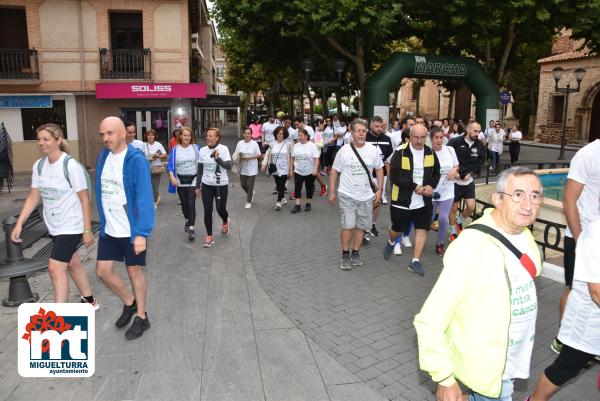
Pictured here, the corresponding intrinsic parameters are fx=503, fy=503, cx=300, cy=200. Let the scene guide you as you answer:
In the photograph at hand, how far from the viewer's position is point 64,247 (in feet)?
15.0

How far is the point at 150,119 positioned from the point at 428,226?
51.5ft

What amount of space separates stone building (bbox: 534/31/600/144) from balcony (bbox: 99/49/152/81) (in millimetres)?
23536

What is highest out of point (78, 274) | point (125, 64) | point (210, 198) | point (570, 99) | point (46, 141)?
point (125, 64)

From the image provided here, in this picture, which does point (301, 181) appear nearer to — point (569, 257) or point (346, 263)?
point (346, 263)

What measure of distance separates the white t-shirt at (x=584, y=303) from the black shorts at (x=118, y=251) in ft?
11.1

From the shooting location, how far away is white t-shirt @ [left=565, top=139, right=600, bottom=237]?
386 cm

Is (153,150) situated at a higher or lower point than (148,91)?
lower

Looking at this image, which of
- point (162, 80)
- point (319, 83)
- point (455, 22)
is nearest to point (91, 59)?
point (162, 80)

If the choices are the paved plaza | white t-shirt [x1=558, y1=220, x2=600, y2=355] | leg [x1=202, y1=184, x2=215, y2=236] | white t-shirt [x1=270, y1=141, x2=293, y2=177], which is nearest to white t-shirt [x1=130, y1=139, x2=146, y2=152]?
leg [x1=202, y1=184, x2=215, y2=236]

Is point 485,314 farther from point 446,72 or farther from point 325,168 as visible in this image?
point 446,72

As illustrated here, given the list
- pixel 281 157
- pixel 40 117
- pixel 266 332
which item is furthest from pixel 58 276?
pixel 40 117

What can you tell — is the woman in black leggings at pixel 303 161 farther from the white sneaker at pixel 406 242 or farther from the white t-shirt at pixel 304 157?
the white sneaker at pixel 406 242

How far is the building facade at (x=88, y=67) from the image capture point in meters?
18.5

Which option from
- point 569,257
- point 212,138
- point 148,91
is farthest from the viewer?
point 148,91
